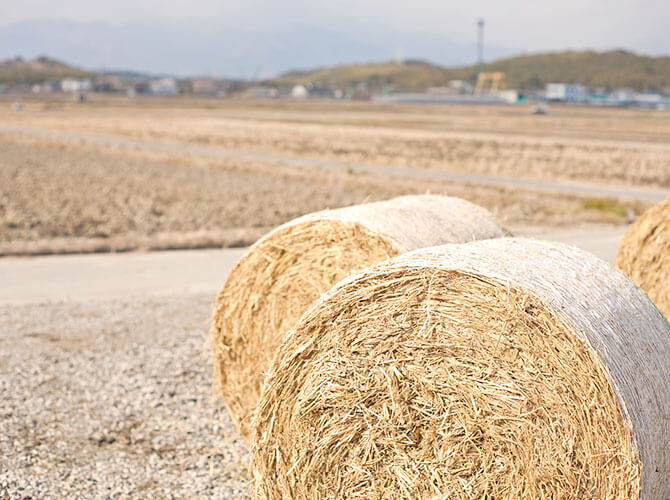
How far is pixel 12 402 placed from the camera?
21.9ft

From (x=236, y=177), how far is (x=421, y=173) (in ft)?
20.3

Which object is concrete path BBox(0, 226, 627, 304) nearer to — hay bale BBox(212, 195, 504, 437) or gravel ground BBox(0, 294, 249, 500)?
gravel ground BBox(0, 294, 249, 500)

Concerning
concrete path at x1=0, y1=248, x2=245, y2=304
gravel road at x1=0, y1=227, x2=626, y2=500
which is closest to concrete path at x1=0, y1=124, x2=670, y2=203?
concrete path at x1=0, y1=248, x2=245, y2=304

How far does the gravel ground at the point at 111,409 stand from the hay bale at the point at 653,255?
11.4 feet

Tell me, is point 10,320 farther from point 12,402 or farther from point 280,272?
point 280,272

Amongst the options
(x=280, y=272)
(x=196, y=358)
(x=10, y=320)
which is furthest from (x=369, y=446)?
(x=10, y=320)

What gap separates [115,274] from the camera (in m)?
11.5

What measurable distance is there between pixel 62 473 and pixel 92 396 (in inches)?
58.7

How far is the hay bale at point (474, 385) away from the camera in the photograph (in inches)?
141

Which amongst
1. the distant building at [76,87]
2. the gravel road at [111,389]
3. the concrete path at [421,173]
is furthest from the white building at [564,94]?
the gravel road at [111,389]

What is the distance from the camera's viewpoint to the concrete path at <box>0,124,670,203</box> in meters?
22.6

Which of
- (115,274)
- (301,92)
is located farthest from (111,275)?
(301,92)

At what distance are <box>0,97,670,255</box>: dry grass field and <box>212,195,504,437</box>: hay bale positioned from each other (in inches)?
67.2

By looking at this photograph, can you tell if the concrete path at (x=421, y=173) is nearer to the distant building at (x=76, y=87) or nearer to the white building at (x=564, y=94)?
the white building at (x=564, y=94)
